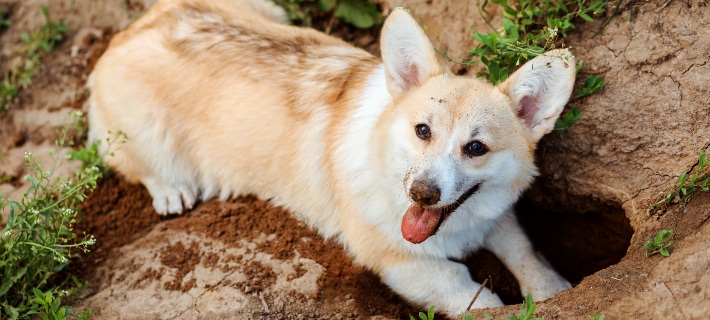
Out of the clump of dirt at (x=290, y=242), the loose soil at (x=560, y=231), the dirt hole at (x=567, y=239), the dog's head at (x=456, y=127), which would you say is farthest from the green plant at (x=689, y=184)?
the clump of dirt at (x=290, y=242)

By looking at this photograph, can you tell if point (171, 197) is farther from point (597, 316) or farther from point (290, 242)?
point (597, 316)

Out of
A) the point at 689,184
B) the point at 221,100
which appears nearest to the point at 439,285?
the point at 689,184

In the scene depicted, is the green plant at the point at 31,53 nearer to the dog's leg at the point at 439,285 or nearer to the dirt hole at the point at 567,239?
the dog's leg at the point at 439,285

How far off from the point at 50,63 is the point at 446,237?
3.68 meters

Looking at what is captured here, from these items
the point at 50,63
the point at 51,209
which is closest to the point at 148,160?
the point at 51,209

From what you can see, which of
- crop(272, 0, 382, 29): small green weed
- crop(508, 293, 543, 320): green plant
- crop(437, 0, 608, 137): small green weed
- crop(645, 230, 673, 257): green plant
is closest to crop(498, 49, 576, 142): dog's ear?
crop(437, 0, 608, 137): small green weed

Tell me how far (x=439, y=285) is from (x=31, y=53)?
3890mm

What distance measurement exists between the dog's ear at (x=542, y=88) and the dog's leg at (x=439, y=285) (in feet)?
2.90

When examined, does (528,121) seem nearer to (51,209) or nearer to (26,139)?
(51,209)

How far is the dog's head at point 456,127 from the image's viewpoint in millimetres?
3287

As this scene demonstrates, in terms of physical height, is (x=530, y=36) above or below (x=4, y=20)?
above

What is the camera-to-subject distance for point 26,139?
525cm

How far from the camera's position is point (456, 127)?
10.9 feet

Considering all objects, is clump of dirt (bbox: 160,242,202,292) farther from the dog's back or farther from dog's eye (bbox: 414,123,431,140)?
dog's eye (bbox: 414,123,431,140)
